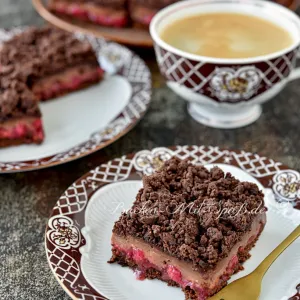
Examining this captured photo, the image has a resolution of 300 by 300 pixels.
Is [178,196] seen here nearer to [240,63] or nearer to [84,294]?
[84,294]

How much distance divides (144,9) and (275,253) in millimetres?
2056

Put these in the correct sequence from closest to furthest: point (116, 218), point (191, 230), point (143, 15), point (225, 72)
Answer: point (191, 230) < point (116, 218) < point (225, 72) < point (143, 15)

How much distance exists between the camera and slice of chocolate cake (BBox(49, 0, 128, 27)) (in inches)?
130

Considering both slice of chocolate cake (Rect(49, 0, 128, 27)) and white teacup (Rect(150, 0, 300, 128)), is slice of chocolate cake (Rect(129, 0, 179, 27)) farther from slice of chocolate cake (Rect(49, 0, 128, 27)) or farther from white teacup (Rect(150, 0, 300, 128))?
white teacup (Rect(150, 0, 300, 128))

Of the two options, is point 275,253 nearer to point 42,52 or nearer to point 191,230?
point 191,230

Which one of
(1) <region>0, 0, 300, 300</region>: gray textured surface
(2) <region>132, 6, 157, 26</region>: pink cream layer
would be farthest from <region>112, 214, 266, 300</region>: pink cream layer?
(2) <region>132, 6, 157, 26</region>: pink cream layer

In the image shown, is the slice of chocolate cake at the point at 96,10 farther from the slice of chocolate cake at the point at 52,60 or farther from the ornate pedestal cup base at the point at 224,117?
the ornate pedestal cup base at the point at 224,117

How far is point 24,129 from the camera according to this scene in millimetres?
2406

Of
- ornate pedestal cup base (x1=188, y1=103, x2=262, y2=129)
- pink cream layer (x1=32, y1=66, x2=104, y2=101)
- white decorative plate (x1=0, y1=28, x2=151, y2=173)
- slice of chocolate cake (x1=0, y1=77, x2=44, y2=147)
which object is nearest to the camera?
white decorative plate (x1=0, y1=28, x2=151, y2=173)

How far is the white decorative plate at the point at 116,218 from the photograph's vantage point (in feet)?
5.29

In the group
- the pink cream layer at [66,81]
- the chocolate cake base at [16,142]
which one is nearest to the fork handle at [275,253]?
the chocolate cake base at [16,142]

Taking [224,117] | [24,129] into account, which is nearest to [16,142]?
[24,129]

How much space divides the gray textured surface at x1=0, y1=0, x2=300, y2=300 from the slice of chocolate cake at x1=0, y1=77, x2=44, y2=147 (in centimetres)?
23

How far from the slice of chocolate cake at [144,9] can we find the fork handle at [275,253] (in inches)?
75.8
